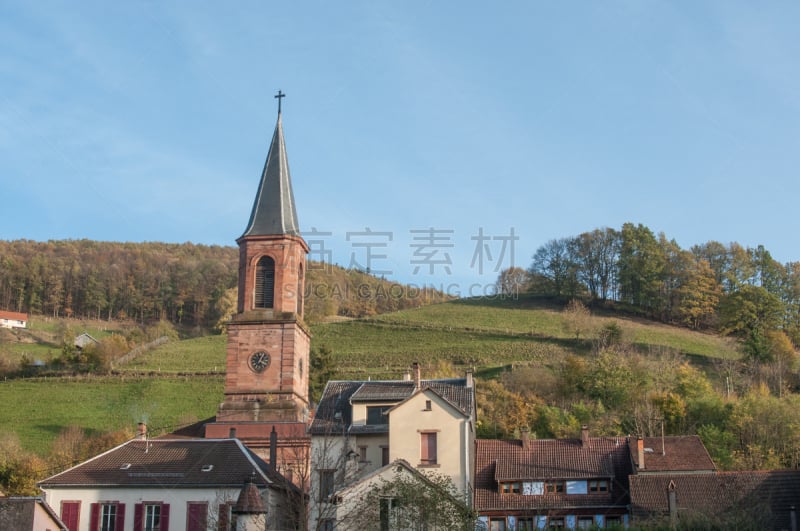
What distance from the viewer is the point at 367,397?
43656 mm

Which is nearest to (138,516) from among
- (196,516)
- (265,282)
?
(196,516)

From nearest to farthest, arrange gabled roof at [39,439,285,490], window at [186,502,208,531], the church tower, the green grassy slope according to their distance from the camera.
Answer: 1. window at [186,502,208,531]
2. gabled roof at [39,439,285,490]
3. the church tower
4. the green grassy slope

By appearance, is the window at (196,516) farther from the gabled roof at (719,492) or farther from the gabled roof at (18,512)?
the gabled roof at (719,492)

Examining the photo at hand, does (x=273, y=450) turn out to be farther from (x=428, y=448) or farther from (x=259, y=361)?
(x=428, y=448)

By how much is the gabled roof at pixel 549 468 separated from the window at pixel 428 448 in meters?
4.86

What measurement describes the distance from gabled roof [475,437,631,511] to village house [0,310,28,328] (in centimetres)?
8521

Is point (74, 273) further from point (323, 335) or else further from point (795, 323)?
point (795, 323)

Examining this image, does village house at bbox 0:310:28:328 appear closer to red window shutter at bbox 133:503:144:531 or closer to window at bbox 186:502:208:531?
red window shutter at bbox 133:503:144:531

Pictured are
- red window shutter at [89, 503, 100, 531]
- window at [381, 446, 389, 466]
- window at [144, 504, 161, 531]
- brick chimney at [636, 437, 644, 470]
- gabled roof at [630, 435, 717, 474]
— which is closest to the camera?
window at [144, 504, 161, 531]

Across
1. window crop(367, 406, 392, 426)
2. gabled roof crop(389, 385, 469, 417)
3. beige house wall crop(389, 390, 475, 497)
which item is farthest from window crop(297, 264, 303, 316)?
beige house wall crop(389, 390, 475, 497)

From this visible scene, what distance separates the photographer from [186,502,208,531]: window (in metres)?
38.3

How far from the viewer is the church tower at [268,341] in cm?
4803

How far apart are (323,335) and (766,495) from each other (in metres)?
67.1

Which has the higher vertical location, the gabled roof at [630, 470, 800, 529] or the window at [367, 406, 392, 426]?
the window at [367, 406, 392, 426]
